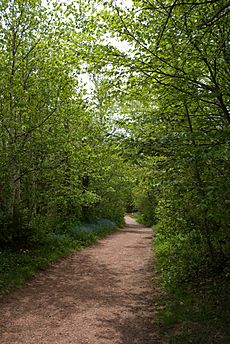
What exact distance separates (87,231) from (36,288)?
9395 millimetres

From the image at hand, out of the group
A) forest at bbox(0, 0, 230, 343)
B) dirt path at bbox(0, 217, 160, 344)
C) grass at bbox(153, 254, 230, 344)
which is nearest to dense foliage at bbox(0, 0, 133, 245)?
forest at bbox(0, 0, 230, 343)

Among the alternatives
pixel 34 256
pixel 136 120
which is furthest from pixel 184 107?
pixel 34 256

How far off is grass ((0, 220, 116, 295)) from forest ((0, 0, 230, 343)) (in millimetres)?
101

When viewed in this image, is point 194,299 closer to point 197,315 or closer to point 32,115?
point 197,315

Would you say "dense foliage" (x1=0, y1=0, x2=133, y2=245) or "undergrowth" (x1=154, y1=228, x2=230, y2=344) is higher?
"dense foliage" (x1=0, y1=0, x2=133, y2=245)

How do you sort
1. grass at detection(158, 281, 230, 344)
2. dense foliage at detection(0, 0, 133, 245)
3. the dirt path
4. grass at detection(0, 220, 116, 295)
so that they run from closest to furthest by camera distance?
grass at detection(158, 281, 230, 344) < the dirt path < grass at detection(0, 220, 116, 295) < dense foliage at detection(0, 0, 133, 245)

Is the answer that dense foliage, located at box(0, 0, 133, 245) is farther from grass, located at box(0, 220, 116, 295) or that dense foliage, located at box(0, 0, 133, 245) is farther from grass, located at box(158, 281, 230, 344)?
grass, located at box(158, 281, 230, 344)

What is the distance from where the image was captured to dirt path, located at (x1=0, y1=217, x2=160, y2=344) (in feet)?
18.0

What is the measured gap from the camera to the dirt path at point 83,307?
5473 mm

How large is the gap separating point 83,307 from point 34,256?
4.31m

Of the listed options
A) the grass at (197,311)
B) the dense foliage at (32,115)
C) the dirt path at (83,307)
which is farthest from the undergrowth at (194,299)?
the dense foliage at (32,115)

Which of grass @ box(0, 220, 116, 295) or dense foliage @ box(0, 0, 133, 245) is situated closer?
grass @ box(0, 220, 116, 295)

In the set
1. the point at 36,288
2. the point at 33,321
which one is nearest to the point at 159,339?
the point at 33,321

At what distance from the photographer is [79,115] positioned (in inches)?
493
